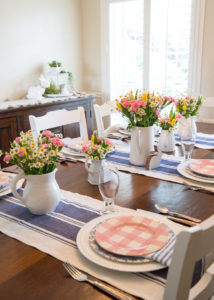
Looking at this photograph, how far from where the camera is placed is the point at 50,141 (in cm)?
112

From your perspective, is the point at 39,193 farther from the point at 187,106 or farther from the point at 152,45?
the point at 152,45

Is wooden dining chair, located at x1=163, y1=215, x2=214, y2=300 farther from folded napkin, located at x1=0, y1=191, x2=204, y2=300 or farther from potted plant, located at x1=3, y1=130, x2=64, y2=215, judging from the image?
potted plant, located at x1=3, y1=130, x2=64, y2=215

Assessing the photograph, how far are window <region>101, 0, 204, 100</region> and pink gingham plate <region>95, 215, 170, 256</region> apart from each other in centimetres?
264

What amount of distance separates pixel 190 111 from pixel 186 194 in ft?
2.55

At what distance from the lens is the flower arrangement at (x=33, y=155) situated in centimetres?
104

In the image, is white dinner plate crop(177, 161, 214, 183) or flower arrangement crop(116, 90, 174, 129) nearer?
white dinner plate crop(177, 161, 214, 183)

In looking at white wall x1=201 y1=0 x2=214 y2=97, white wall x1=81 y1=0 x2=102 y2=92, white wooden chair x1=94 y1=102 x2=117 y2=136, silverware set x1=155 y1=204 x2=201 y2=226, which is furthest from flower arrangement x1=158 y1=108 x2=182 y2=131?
white wall x1=81 y1=0 x2=102 y2=92

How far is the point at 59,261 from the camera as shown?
85 centimetres

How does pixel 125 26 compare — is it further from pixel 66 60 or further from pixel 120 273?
pixel 120 273

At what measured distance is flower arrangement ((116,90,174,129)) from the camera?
4.85 ft

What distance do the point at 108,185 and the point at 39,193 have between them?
0.76 feet

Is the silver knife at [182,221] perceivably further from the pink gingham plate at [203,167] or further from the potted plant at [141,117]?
the potted plant at [141,117]

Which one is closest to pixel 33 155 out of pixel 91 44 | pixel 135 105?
pixel 135 105

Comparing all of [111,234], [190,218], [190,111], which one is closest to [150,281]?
[111,234]
